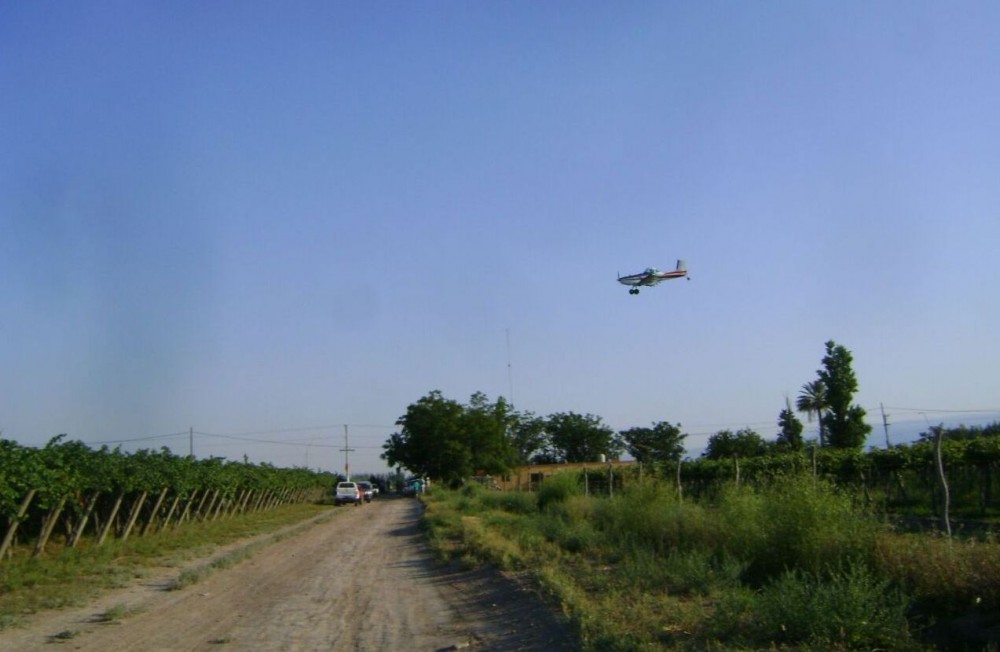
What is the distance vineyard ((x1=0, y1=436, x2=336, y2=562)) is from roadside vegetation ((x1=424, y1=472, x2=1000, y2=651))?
10985mm

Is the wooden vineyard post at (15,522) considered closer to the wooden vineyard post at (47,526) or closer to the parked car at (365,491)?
the wooden vineyard post at (47,526)

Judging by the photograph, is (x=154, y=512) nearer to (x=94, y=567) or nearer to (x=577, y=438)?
(x=94, y=567)

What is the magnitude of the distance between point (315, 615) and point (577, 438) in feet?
342

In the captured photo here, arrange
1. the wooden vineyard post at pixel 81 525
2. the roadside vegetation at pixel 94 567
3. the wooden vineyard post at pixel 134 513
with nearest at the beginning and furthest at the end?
the roadside vegetation at pixel 94 567
the wooden vineyard post at pixel 81 525
the wooden vineyard post at pixel 134 513

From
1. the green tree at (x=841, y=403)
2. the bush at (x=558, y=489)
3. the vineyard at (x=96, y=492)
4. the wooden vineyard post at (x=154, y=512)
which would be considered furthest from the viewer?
the green tree at (x=841, y=403)

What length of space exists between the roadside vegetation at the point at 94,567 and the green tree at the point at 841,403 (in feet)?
150

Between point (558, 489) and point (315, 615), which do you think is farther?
point (558, 489)

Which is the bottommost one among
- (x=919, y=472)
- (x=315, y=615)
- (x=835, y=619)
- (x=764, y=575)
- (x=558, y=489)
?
(x=315, y=615)

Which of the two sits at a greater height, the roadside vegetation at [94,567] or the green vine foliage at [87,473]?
the green vine foliage at [87,473]

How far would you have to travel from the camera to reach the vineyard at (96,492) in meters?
20.8

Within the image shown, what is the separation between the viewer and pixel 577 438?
381 ft

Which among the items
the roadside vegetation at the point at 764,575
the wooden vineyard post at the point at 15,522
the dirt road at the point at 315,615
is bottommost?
the dirt road at the point at 315,615

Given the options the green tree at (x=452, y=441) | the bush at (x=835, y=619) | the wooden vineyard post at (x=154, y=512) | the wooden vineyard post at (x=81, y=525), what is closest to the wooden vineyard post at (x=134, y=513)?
the wooden vineyard post at (x=154, y=512)

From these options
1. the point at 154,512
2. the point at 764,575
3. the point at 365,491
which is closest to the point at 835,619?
the point at 764,575
